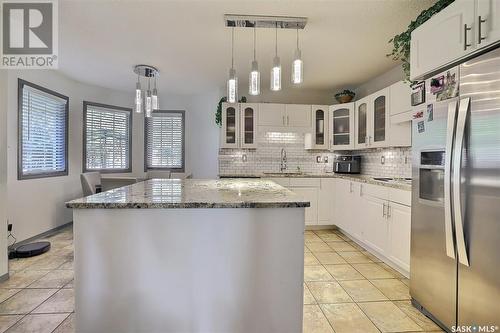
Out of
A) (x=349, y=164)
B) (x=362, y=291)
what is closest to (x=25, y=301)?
(x=362, y=291)

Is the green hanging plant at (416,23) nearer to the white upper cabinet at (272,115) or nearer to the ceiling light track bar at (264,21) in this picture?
the ceiling light track bar at (264,21)

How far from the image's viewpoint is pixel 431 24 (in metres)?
1.94

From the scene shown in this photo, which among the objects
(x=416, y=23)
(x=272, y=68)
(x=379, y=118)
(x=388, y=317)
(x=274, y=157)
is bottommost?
(x=388, y=317)

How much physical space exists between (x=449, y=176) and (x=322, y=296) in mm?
1377

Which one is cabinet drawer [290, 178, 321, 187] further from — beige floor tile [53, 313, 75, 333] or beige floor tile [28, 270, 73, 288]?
beige floor tile [53, 313, 75, 333]

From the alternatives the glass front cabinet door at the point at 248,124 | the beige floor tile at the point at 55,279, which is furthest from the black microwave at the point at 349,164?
the beige floor tile at the point at 55,279

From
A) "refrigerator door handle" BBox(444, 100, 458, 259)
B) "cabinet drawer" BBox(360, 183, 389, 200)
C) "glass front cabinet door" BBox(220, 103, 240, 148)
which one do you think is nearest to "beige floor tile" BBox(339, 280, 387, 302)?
"refrigerator door handle" BBox(444, 100, 458, 259)

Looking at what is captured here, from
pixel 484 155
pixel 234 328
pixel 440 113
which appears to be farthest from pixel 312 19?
pixel 234 328

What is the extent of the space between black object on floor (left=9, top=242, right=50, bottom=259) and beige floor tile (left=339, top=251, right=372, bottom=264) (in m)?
3.60

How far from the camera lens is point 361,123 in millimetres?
4168

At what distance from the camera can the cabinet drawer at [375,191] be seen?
2.98m

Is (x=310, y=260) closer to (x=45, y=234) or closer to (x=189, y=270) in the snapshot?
(x=189, y=270)

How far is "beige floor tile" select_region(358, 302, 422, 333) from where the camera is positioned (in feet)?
6.31

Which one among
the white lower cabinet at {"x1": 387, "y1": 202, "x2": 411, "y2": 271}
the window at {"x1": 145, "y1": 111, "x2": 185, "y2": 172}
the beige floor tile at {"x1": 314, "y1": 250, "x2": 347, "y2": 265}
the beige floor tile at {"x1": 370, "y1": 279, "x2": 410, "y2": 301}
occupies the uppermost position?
the window at {"x1": 145, "y1": 111, "x2": 185, "y2": 172}
